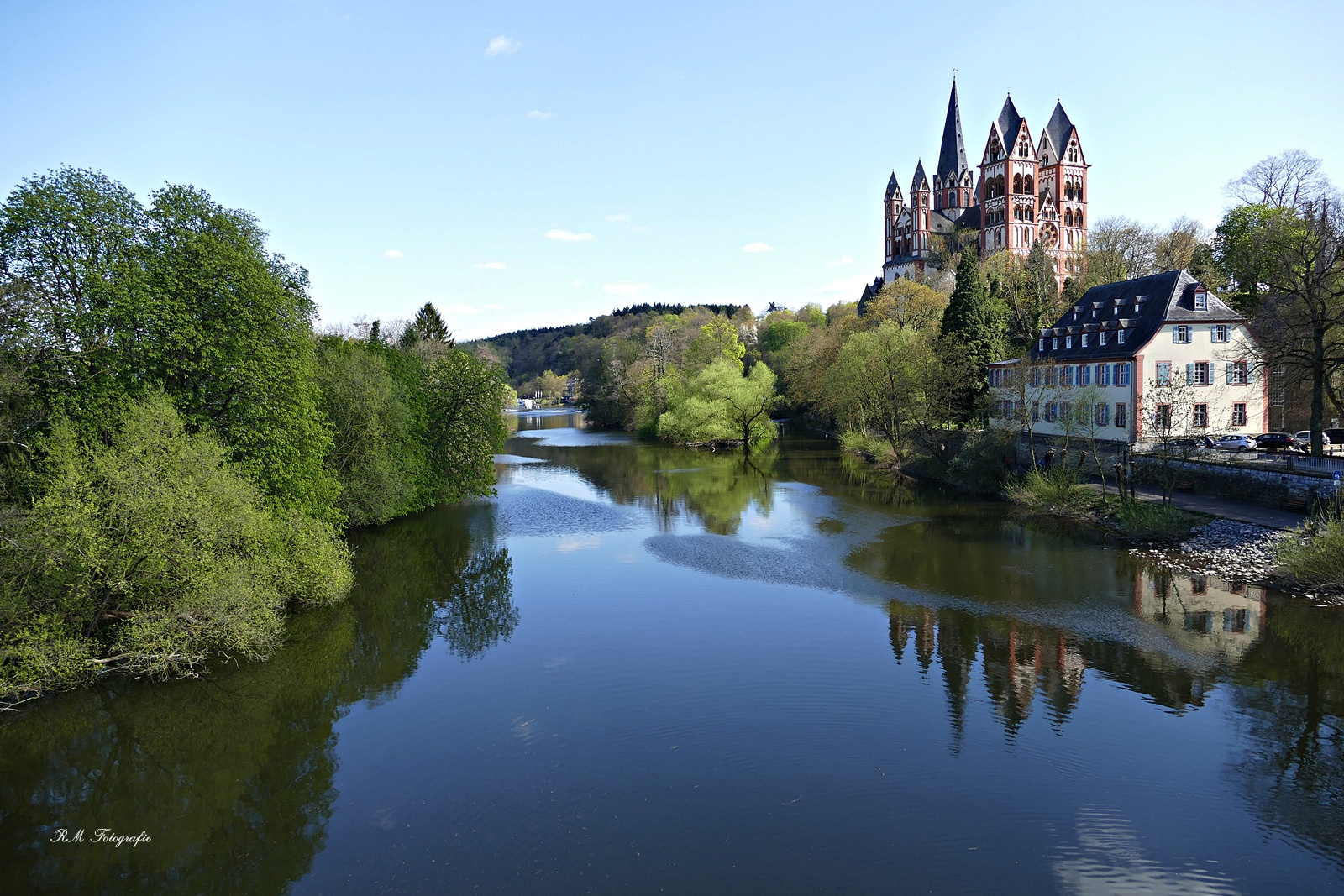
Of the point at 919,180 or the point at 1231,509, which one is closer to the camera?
the point at 1231,509

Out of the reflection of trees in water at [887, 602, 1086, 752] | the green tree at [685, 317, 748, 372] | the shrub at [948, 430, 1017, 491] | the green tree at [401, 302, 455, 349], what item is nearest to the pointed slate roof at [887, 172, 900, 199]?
the green tree at [685, 317, 748, 372]

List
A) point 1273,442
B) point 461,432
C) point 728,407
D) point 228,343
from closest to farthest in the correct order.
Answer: point 228,343 → point 1273,442 → point 461,432 → point 728,407

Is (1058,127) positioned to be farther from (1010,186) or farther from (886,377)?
(886,377)

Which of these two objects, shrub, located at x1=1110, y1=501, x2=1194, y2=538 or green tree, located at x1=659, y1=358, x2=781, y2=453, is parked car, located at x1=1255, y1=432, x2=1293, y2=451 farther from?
green tree, located at x1=659, y1=358, x2=781, y2=453

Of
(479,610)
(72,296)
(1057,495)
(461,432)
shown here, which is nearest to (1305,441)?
(1057,495)

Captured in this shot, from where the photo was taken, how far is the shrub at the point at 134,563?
552 inches

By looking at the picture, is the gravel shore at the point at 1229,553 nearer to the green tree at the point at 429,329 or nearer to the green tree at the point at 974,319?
the green tree at the point at 974,319

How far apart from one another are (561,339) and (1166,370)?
148m

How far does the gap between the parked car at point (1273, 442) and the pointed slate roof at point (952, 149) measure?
73.5 metres

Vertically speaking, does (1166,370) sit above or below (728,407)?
above

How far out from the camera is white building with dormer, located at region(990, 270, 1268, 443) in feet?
113

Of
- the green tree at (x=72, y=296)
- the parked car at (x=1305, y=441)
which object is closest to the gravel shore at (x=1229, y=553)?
the parked car at (x=1305, y=441)

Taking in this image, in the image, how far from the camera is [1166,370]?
114 ft

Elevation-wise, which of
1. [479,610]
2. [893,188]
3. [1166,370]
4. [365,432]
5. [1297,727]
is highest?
[893,188]
